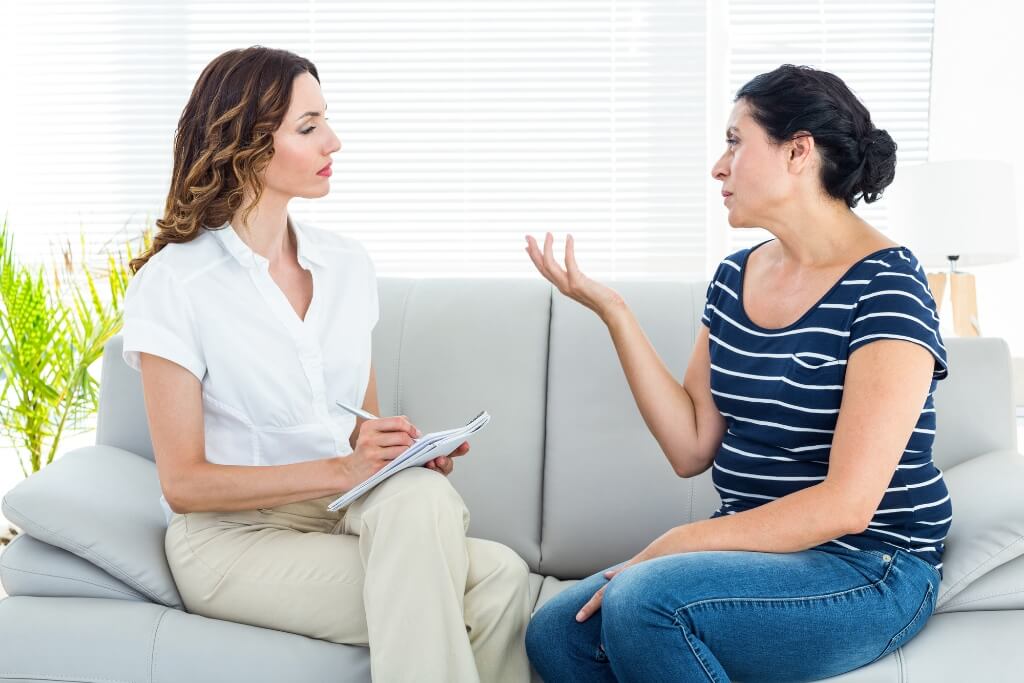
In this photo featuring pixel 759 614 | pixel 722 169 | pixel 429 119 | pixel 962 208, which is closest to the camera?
pixel 759 614

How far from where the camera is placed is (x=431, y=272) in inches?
132

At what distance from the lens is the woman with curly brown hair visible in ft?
4.52

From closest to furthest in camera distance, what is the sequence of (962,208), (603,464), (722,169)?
(722,169) → (603,464) → (962,208)

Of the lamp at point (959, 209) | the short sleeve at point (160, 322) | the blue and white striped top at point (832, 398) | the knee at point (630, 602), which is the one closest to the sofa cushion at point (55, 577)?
the short sleeve at point (160, 322)

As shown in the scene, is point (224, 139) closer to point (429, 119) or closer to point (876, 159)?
point (876, 159)

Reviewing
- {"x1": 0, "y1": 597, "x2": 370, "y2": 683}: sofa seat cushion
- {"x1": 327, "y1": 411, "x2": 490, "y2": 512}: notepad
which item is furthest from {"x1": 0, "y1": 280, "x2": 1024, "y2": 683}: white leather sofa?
{"x1": 327, "y1": 411, "x2": 490, "y2": 512}: notepad

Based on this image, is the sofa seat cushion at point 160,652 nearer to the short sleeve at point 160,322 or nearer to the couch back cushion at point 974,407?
the short sleeve at point 160,322

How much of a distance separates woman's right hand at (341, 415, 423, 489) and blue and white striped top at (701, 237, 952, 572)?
54cm

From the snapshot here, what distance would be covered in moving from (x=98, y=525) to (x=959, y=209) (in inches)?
84.1

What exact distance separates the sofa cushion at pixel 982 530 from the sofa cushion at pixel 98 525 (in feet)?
4.06

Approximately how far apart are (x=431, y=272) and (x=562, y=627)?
2018 mm

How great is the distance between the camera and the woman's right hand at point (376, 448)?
1.47 m

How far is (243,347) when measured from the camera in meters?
1.57

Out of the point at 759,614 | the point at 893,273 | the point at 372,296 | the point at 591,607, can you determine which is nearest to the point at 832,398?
the point at 893,273
